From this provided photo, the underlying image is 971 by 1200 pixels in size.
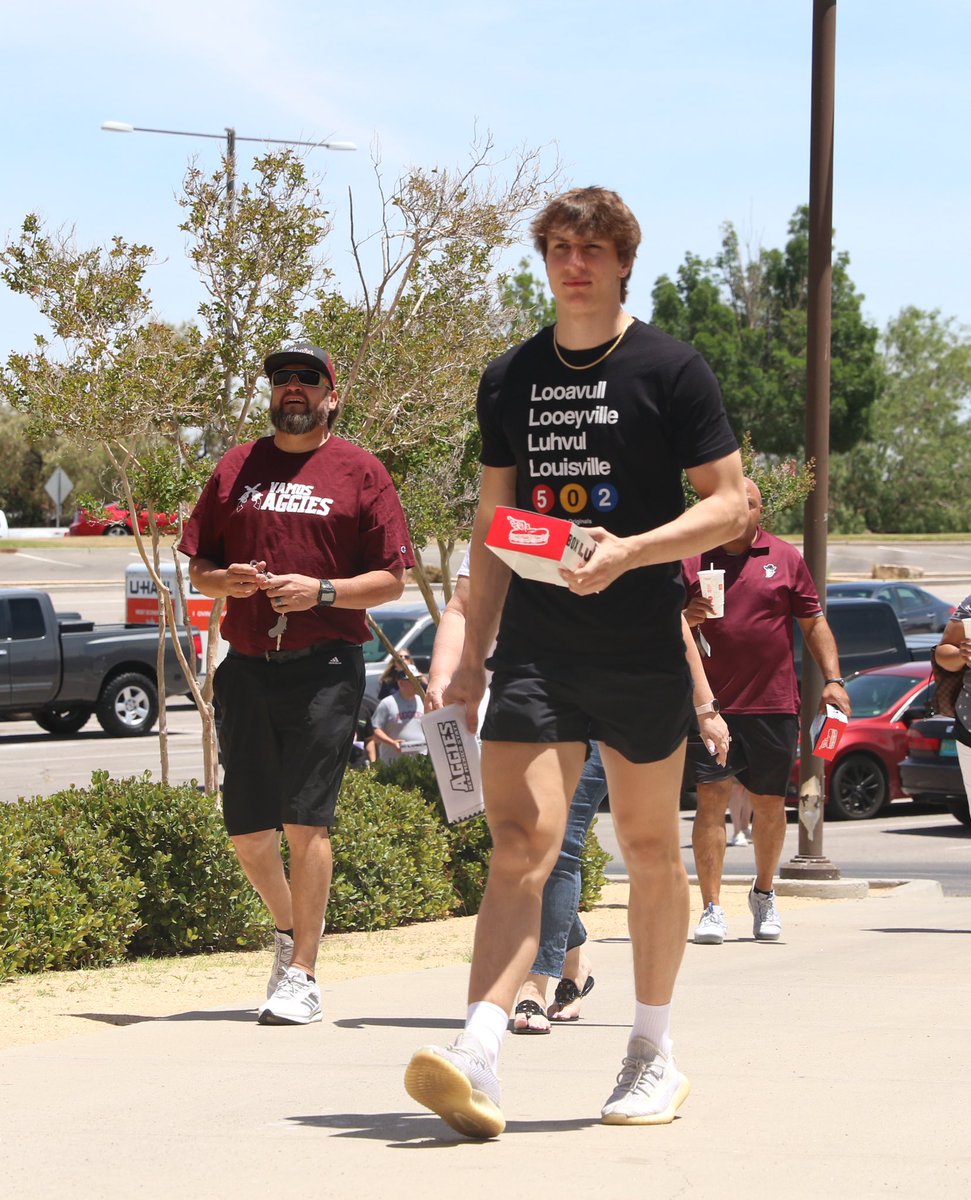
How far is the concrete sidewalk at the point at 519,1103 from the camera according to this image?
3951mm

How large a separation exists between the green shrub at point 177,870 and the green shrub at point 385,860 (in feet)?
1.92

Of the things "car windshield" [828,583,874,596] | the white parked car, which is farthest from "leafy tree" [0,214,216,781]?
"car windshield" [828,583,874,596]

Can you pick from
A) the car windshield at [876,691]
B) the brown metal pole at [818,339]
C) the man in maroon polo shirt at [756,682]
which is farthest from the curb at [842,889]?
the car windshield at [876,691]

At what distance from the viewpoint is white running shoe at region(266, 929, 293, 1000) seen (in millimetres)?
5984

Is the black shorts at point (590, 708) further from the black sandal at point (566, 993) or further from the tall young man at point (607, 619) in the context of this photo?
the black sandal at point (566, 993)

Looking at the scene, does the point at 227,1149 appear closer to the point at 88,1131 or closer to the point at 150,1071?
the point at 88,1131

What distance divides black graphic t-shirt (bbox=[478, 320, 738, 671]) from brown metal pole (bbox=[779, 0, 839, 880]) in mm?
6164

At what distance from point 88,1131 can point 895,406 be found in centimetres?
7535

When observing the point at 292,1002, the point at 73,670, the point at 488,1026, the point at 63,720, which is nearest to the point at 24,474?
the point at 63,720

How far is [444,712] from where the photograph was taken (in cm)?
485

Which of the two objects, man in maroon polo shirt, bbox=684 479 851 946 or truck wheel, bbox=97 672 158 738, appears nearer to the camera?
man in maroon polo shirt, bbox=684 479 851 946

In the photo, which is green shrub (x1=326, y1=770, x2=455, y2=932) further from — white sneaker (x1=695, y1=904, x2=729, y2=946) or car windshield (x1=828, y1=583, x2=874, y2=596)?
car windshield (x1=828, y1=583, x2=874, y2=596)

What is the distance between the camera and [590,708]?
4.34 meters

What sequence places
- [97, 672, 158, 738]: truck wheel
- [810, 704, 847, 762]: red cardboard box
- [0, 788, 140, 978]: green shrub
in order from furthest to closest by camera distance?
[97, 672, 158, 738]: truck wheel → [810, 704, 847, 762]: red cardboard box → [0, 788, 140, 978]: green shrub
